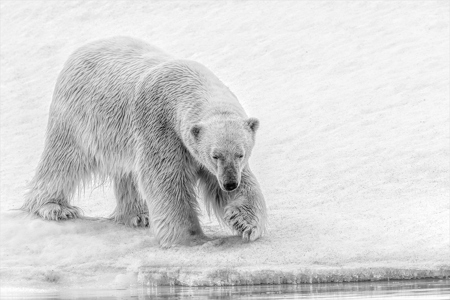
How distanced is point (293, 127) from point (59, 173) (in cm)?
390

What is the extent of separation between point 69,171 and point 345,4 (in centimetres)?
849

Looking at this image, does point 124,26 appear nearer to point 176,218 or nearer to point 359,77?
point 359,77

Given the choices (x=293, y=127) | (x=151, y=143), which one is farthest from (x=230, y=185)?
(x=293, y=127)

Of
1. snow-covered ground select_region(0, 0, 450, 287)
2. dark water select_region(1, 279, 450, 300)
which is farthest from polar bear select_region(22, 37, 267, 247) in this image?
dark water select_region(1, 279, 450, 300)

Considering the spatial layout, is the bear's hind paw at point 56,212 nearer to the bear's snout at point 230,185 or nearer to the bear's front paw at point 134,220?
the bear's front paw at point 134,220

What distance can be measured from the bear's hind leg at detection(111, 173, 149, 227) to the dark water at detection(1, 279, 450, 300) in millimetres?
2192

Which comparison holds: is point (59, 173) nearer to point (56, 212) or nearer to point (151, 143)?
point (56, 212)

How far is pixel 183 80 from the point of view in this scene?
9.20 m

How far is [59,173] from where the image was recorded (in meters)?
10.0

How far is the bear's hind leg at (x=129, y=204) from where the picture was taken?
9.96 meters

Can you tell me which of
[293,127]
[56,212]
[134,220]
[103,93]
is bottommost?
[134,220]

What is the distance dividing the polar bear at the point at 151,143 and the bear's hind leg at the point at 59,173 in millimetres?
10

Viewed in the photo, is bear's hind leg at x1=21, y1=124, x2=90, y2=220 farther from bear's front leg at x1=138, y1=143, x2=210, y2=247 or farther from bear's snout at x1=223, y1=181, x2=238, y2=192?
bear's snout at x1=223, y1=181, x2=238, y2=192

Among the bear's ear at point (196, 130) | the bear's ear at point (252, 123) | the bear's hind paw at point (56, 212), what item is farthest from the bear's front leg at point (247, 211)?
the bear's hind paw at point (56, 212)
